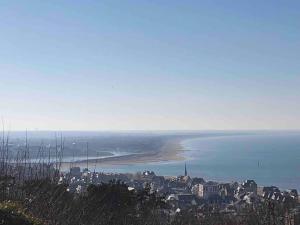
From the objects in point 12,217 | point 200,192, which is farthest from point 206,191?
point 12,217

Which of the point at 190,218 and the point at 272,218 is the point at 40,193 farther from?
the point at 272,218

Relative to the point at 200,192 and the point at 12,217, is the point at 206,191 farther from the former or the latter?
the point at 12,217

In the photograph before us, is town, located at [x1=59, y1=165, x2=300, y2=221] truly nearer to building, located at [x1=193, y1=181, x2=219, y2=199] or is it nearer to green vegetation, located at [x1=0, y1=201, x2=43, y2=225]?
building, located at [x1=193, y1=181, x2=219, y2=199]

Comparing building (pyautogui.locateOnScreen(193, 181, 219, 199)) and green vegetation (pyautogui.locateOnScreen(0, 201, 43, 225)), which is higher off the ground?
green vegetation (pyautogui.locateOnScreen(0, 201, 43, 225))

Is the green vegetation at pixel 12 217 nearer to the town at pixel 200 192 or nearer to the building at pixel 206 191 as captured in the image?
the town at pixel 200 192

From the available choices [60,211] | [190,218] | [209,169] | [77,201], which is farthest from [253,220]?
[209,169]

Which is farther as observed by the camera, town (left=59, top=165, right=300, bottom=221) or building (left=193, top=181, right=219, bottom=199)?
building (left=193, top=181, right=219, bottom=199)

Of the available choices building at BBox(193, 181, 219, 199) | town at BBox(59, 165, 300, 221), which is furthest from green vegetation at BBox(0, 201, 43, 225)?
building at BBox(193, 181, 219, 199)

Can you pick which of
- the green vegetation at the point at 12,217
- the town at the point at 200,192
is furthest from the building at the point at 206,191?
the green vegetation at the point at 12,217

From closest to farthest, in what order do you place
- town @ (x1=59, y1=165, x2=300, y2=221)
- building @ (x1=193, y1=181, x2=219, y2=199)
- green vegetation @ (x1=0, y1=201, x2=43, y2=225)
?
green vegetation @ (x1=0, y1=201, x2=43, y2=225)
town @ (x1=59, y1=165, x2=300, y2=221)
building @ (x1=193, y1=181, x2=219, y2=199)

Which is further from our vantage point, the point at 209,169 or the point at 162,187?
the point at 209,169

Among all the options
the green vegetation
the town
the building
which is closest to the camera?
the green vegetation
